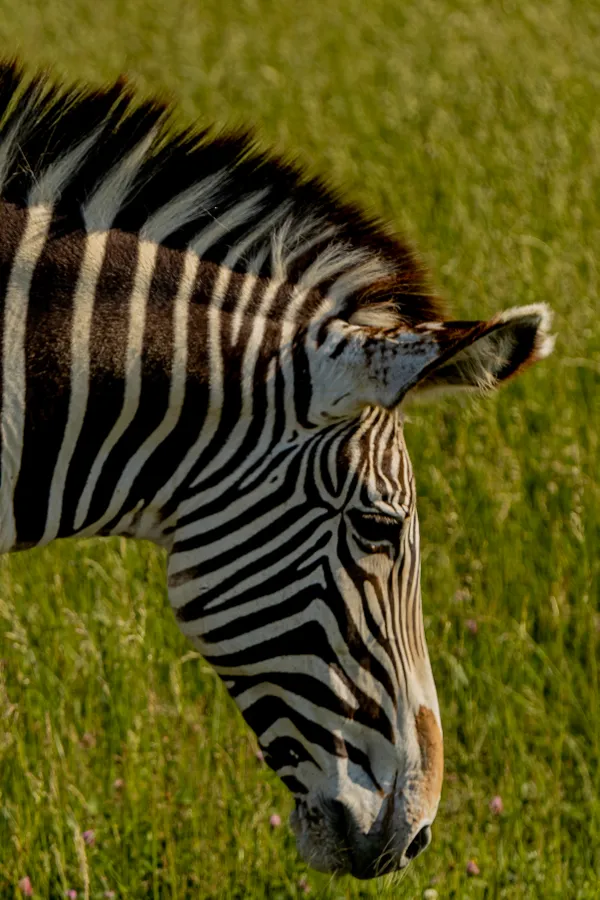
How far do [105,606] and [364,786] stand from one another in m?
2.16

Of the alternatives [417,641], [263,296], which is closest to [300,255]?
[263,296]

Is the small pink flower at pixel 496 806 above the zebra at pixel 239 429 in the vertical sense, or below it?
below

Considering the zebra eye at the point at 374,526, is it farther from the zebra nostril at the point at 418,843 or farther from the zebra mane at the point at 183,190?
the zebra nostril at the point at 418,843

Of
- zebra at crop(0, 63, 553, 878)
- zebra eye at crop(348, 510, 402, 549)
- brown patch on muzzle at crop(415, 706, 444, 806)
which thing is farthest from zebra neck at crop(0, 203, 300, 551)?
brown patch on muzzle at crop(415, 706, 444, 806)

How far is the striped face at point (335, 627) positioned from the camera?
3.10 meters

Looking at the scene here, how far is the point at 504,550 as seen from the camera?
5645 millimetres

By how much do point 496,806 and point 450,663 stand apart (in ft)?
2.31

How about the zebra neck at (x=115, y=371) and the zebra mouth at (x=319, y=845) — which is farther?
the zebra mouth at (x=319, y=845)

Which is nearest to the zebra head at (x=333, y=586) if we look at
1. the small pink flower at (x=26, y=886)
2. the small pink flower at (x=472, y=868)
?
the small pink flower at (x=472, y=868)

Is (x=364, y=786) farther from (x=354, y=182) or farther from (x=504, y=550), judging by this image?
(x=354, y=182)

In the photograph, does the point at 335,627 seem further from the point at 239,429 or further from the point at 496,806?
the point at 496,806

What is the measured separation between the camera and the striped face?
3.10 meters

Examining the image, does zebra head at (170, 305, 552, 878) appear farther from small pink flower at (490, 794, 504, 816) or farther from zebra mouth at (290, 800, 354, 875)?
small pink flower at (490, 794, 504, 816)

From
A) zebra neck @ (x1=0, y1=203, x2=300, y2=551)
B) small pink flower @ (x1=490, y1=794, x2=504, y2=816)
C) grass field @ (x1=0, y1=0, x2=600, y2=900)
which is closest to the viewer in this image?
zebra neck @ (x1=0, y1=203, x2=300, y2=551)
